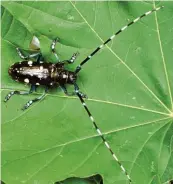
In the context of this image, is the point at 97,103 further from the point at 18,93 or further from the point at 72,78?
the point at 18,93

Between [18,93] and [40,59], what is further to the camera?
[40,59]

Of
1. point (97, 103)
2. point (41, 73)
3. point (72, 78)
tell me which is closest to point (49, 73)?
point (41, 73)

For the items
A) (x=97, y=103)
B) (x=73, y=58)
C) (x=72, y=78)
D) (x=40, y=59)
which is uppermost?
(x=40, y=59)

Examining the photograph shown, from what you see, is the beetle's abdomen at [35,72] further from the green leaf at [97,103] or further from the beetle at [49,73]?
the green leaf at [97,103]

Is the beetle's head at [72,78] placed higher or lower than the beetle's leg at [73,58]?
lower

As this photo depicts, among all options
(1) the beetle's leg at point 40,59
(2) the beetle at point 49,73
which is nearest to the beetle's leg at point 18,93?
(2) the beetle at point 49,73

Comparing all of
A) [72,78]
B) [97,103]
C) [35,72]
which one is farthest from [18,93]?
[97,103]

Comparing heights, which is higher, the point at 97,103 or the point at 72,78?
the point at 72,78

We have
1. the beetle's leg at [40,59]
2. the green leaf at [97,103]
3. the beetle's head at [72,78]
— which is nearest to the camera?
the green leaf at [97,103]

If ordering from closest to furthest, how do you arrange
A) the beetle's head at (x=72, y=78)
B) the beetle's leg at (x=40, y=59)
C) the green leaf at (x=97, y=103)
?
the green leaf at (x=97, y=103) < the beetle's head at (x=72, y=78) < the beetle's leg at (x=40, y=59)

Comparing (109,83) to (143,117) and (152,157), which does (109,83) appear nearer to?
(143,117)
